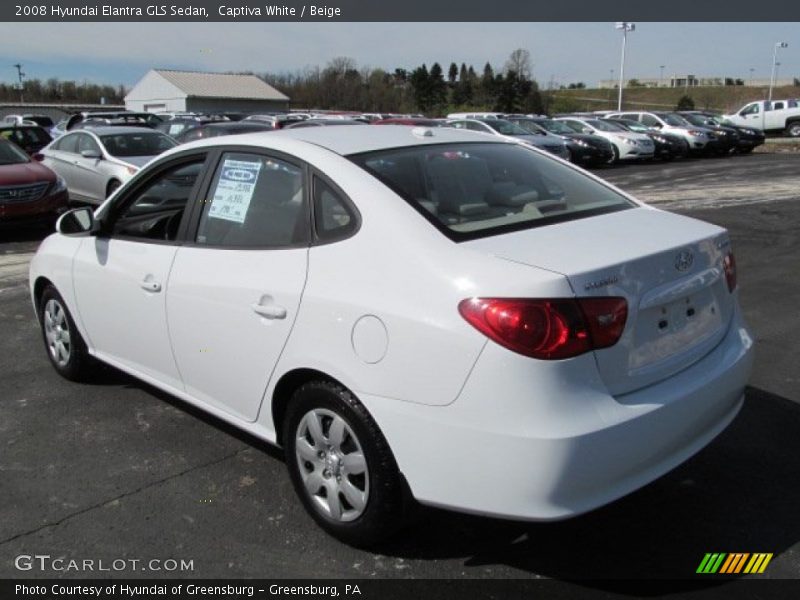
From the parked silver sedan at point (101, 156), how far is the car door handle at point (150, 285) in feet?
29.7

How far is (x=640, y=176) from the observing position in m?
20.1

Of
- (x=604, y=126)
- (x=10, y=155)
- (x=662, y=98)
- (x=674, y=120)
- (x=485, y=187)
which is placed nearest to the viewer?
(x=485, y=187)

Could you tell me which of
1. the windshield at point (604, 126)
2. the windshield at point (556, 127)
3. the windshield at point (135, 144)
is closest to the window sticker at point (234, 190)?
the windshield at point (135, 144)

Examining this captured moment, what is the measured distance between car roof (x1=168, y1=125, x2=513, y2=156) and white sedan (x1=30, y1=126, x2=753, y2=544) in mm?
24

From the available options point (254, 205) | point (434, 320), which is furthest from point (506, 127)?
point (434, 320)

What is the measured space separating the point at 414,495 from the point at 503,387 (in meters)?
0.56

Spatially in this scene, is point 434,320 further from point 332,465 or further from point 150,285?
point 150,285

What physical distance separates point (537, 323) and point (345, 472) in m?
1.02

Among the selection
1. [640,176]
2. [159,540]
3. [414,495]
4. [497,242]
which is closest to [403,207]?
[497,242]

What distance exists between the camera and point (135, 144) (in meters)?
13.0

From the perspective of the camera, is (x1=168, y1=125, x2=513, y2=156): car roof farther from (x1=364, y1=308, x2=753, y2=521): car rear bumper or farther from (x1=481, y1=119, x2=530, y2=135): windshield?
(x1=481, y1=119, x2=530, y2=135): windshield

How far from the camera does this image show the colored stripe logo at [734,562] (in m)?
2.81

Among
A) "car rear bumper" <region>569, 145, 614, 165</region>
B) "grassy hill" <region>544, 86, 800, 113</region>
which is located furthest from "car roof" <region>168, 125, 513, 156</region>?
"grassy hill" <region>544, 86, 800, 113</region>

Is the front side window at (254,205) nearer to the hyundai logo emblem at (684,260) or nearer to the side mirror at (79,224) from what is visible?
the side mirror at (79,224)
